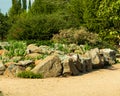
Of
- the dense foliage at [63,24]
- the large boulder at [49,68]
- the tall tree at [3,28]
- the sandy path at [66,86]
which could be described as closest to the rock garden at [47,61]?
the large boulder at [49,68]

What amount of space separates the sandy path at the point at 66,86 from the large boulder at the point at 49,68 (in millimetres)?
557

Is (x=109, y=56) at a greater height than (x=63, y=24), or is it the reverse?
(x=63, y=24)

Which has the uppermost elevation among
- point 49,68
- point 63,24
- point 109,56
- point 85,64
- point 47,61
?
point 63,24

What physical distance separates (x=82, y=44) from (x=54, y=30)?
5.65 meters

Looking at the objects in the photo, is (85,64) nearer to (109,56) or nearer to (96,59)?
(96,59)

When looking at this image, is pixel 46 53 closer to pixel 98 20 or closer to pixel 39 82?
pixel 39 82

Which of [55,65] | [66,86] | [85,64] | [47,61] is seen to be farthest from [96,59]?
[66,86]

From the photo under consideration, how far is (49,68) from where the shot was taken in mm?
16266

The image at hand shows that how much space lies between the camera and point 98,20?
3444 centimetres

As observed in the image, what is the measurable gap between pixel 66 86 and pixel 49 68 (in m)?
2.50

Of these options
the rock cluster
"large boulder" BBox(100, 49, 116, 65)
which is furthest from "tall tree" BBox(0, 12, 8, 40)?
the rock cluster

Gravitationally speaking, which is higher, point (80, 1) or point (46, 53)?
point (80, 1)

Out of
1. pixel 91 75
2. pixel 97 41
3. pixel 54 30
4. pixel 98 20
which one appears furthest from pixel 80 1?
pixel 91 75

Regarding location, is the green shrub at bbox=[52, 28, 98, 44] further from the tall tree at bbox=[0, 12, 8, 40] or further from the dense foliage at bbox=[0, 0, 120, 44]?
the tall tree at bbox=[0, 12, 8, 40]
